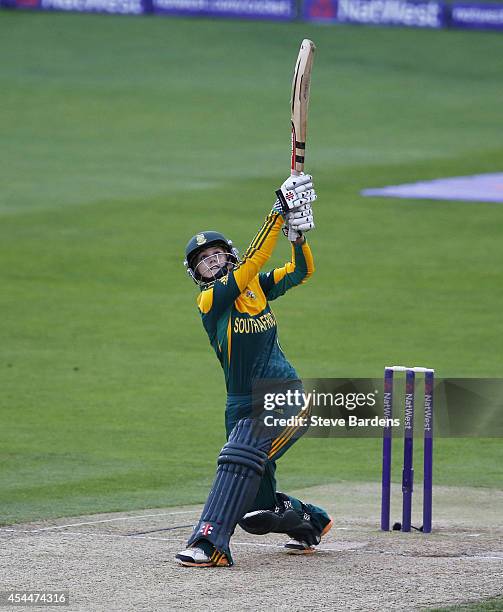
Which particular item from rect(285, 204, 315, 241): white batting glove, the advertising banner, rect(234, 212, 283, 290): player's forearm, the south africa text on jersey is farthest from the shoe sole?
the advertising banner

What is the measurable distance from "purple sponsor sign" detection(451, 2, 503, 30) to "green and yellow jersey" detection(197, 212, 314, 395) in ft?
108

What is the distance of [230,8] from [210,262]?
33490mm

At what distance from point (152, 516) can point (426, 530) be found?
1.90 m

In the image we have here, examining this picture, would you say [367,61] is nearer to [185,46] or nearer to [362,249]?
[185,46]

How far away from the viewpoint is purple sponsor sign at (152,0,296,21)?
39.5 metres

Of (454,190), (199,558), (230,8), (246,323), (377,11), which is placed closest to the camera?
(199,558)

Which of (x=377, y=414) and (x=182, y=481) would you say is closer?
(x=377, y=414)

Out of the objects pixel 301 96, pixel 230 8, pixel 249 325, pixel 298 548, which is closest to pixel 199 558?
pixel 298 548

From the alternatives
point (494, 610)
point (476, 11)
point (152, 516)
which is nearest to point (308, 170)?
point (476, 11)

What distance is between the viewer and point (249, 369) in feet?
25.1

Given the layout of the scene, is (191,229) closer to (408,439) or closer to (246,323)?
(408,439)

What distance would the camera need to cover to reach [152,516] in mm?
9086

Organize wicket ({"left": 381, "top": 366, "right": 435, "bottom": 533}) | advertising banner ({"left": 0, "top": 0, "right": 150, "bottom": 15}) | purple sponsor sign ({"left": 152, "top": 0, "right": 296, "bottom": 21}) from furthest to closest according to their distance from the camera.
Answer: advertising banner ({"left": 0, "top": 0, "right": 150, "bottom": 15})
purple sponsor sign ({"left": 152, "top": 0, "right": 296, "bottom": 21})
wicket ({"left": 381, "top": 366, "right": 435, "bottom": 533})

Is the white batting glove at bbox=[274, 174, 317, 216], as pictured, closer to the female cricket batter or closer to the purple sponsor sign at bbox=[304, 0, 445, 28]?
the female cricket batter
